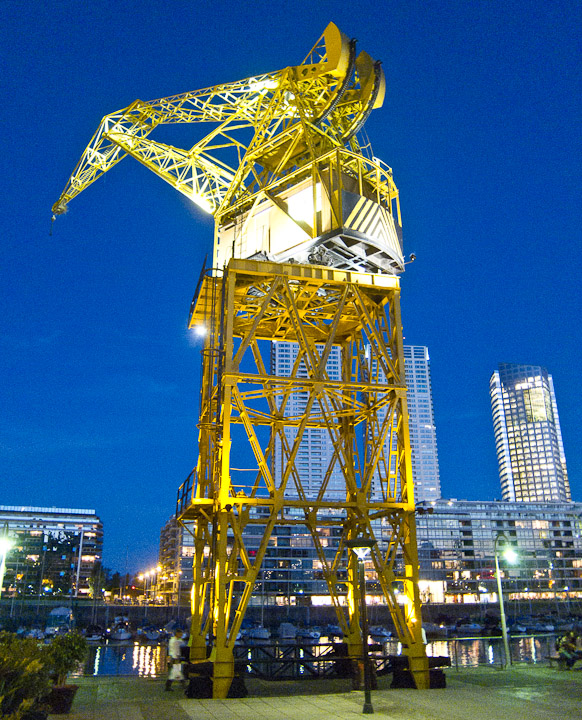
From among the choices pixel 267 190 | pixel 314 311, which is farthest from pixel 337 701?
pixel 267 190

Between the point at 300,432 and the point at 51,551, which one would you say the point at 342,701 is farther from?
the point at 51,551

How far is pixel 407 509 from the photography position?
21.5 m

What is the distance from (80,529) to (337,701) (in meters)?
171

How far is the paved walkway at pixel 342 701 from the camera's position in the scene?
14.9 meters

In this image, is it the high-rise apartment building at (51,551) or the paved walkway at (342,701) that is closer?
the paved walkway at (342,701)

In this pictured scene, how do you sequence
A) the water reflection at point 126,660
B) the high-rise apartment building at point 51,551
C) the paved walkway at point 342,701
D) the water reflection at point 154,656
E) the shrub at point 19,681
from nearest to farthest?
the shrub at point 19,681, the paved walkway at point 342,701, the water reflection at point 154,656, the water reflection at point 126,660, the high-rise apartment building at point 51,551

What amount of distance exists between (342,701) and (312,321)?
1669 cm

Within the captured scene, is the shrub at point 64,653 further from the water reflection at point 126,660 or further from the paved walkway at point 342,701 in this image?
the water reflection at point 126,660

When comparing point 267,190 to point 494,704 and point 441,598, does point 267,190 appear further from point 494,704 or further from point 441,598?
point 441,598

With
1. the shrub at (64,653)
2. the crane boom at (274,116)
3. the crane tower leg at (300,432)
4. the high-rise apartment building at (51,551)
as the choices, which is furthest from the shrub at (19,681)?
the high-rise apartment building at (51,551)

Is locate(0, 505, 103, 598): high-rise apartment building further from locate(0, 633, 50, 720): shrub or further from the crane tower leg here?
locate(0, 633, 50, 720): shrub

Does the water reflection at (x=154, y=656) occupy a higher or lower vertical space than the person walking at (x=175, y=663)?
lower

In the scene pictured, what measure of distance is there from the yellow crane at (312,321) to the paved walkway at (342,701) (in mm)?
2111

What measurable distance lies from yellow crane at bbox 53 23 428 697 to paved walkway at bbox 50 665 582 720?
2111mm
